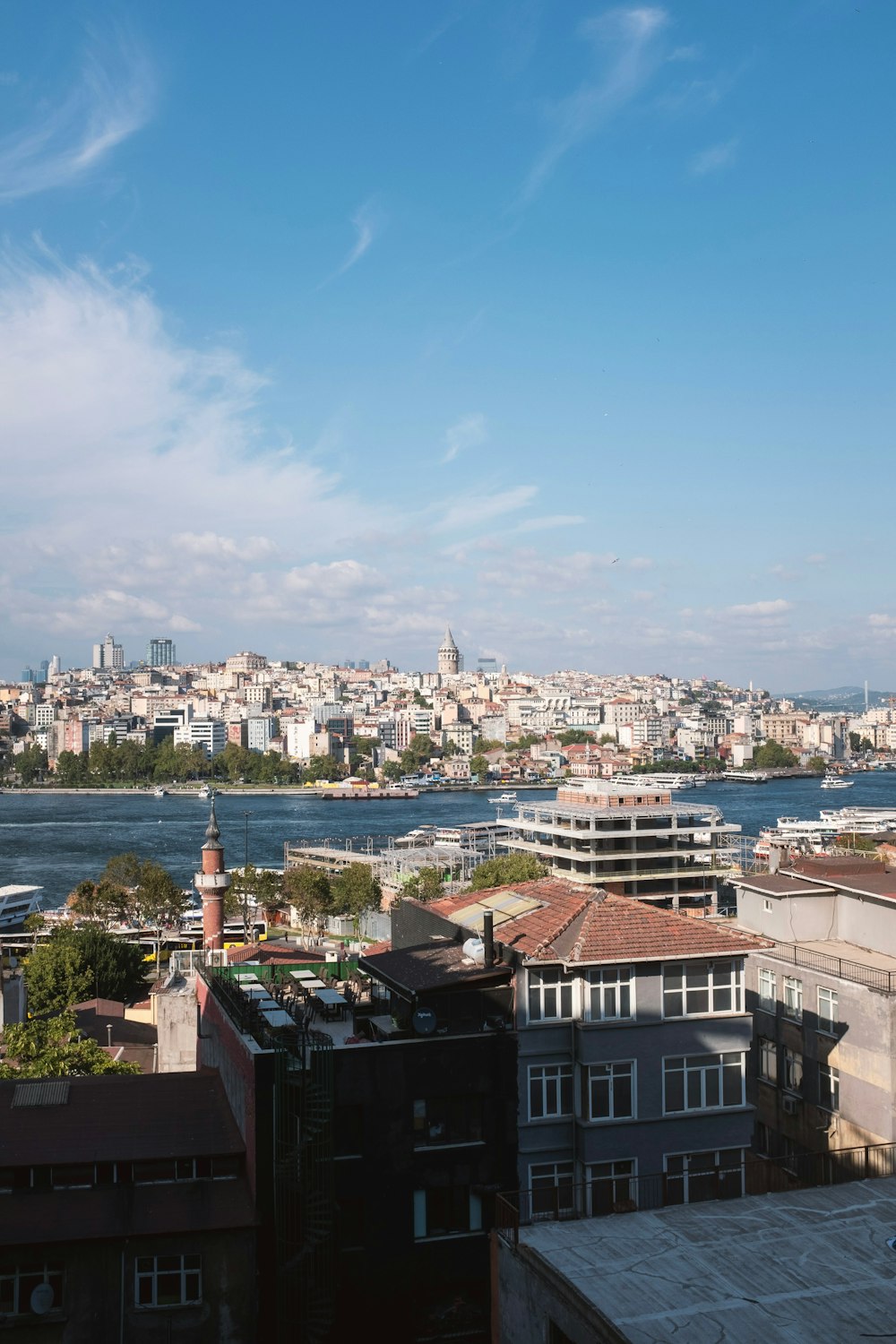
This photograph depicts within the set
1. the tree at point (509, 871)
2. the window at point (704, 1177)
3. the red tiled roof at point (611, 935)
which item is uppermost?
the red tiled roof at point (611, 935)

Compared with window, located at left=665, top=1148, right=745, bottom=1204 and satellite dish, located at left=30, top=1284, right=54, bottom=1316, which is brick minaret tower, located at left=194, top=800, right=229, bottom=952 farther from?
satellite dish, located at left=30, top=1284, right=54, bottom=1316

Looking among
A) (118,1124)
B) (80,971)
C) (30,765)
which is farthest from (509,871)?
(30,765)

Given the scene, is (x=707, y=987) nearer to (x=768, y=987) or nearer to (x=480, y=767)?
(x=768, y=987)

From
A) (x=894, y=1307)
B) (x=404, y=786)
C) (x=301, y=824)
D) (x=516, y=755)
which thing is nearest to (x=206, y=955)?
(x=894, y=1307)

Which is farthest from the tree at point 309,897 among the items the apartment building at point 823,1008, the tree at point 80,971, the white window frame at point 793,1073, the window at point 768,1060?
the white window frame at point 793,1073

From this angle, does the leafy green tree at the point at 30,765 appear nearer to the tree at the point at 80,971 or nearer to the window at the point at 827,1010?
the tree at the point at 80,971

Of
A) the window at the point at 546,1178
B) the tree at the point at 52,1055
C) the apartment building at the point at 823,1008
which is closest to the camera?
the window at the point at 546,1178

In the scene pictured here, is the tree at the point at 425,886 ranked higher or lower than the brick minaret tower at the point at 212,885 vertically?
lower

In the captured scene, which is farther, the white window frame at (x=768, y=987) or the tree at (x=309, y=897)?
the tree at (x=309, y=897)
